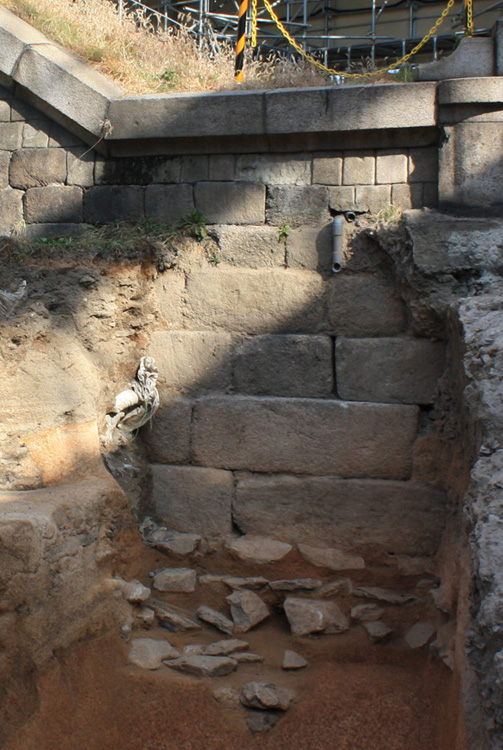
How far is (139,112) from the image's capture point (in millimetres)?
5023

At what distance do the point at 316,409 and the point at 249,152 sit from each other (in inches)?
76.4

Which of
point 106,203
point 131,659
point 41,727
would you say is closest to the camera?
point 41,727

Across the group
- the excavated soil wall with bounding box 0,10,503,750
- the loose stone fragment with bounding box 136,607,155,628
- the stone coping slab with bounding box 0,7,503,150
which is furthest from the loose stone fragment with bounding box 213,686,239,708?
the stone coping slab with bounding box 0,7,503,150

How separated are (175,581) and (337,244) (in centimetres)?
249

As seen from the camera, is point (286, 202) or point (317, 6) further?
point (317, 6)

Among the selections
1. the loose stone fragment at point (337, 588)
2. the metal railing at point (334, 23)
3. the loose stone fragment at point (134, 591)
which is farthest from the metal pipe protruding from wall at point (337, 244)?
the metal railing at point (334, 23)

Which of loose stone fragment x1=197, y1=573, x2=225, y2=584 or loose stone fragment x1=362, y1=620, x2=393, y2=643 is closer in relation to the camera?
loose stone fragment x1=362, y1=620, x2=393, y2=643

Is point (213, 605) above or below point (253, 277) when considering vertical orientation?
below

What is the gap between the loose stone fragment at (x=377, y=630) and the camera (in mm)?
4082

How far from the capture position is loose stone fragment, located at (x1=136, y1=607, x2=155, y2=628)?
411cm

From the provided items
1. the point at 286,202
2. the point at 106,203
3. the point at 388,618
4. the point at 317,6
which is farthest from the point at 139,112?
the point at 317,6

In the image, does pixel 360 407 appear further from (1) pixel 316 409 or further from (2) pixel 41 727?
(2) pixel 41 727

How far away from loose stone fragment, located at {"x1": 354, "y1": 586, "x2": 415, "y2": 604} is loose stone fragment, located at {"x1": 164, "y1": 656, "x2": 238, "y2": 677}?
0.93 metres

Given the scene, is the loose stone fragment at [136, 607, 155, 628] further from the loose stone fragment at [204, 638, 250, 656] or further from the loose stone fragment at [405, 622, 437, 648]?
the loose stone fragment at [405, 622, 437, 648]
